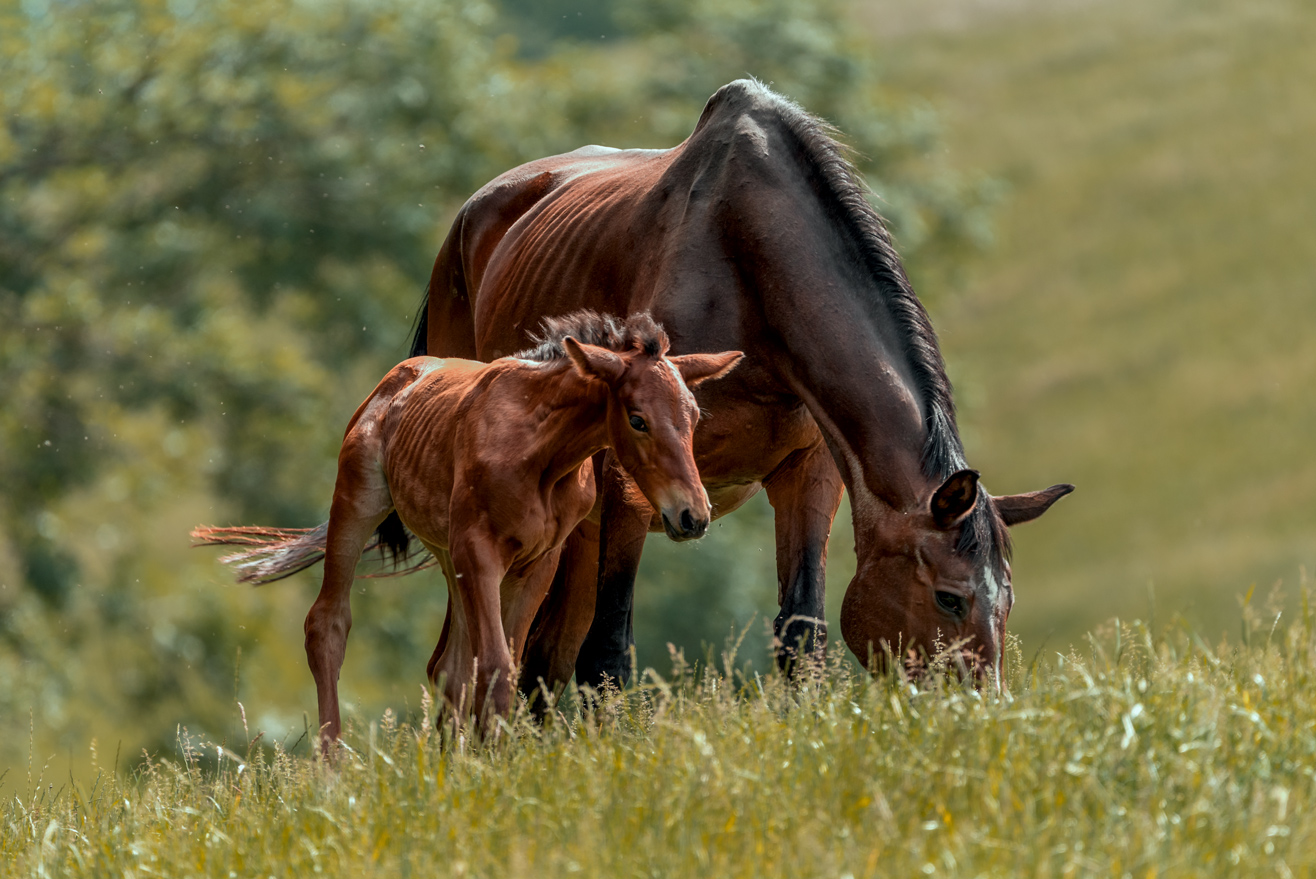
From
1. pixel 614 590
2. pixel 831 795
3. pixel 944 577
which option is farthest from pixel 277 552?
pixel 831 795

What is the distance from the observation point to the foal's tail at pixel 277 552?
6.89 meters

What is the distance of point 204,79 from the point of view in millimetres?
20078

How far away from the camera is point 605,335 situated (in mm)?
4902

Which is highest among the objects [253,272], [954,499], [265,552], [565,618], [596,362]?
[596,362]

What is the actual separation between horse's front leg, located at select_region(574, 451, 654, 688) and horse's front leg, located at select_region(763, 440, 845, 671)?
2.07 ft

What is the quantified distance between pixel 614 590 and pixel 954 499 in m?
1.72

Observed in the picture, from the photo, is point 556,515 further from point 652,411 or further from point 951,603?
point 951,603

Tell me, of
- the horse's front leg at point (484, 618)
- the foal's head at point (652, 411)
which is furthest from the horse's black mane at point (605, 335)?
the horse's front leg at point (484, 618)

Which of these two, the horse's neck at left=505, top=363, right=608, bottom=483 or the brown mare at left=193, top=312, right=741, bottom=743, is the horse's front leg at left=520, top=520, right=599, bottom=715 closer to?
the brown mare at left=193, top=312, right=741, bottom=743

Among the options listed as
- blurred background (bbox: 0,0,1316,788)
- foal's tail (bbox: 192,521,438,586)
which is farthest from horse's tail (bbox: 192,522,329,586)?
blurred background (bbox: 0,0,1316,788)

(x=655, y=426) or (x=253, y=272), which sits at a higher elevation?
(x=655, y=426)

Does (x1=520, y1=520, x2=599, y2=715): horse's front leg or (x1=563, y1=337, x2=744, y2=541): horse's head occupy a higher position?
(x1=563, y1=337, x2=744, y2=541): horse's head

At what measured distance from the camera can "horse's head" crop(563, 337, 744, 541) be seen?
4469 mm

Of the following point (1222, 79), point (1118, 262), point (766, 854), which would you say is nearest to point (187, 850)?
point (766, 854)
